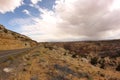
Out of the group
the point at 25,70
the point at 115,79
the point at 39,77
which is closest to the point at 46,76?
the point at 39,77

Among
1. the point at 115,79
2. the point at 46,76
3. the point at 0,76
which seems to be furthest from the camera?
the point at 115,79

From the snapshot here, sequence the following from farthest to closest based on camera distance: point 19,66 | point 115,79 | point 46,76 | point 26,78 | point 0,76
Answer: point 115,79 → point 19,66 → point 46,76 → point 26,78 → point 0,76

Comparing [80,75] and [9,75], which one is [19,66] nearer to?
[9,75]

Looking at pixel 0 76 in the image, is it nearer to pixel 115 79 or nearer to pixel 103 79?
pixel 103 79

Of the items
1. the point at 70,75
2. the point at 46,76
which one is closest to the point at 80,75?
the point at 70,75

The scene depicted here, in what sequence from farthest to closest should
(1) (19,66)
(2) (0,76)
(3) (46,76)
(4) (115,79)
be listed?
(4) (115,79)
(1) (19,66)
(3) (46,76)
(2) (0,76)

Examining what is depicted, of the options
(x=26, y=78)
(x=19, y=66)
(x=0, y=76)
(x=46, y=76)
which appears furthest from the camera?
(x=19, y=66)

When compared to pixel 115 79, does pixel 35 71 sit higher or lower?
higher

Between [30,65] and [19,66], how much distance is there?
1.26 metres

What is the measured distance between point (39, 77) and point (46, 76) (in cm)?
82

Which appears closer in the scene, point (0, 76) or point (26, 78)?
point (0, 76)

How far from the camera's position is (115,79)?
20.8 meters

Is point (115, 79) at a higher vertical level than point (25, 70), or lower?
lower

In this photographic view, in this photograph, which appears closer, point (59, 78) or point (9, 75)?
point (9, 75)
